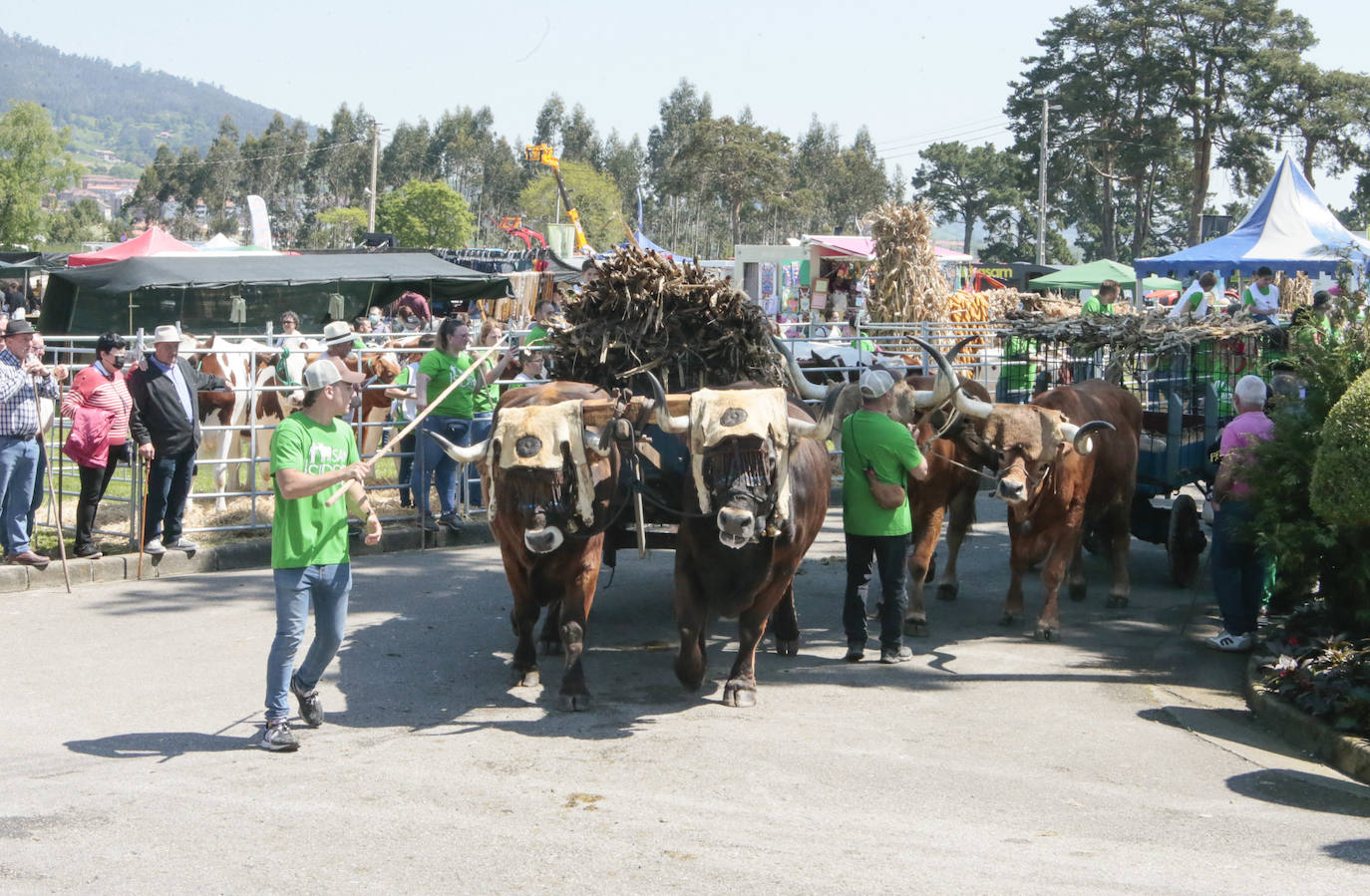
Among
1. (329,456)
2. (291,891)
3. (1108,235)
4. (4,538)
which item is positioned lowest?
(291,891)

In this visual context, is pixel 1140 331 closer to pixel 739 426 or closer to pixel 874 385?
pixel 874 385

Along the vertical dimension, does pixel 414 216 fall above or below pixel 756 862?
above

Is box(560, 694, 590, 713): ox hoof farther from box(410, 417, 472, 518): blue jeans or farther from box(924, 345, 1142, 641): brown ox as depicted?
box(410, 417, 472, 518): blue jeans

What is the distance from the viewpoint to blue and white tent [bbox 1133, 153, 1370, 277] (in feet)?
70.1

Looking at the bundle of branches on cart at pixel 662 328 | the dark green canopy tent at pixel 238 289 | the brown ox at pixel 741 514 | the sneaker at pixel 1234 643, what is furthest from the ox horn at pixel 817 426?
the dark green canopy tent at pixel 238 289

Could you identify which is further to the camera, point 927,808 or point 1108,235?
point 1108,235

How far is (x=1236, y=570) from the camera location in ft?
29.2

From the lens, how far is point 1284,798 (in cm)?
633

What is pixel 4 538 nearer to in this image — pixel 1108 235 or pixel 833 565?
pixel 833 565

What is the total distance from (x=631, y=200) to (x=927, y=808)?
96.2m

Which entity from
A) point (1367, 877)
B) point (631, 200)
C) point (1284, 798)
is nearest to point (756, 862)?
point (1367, 877)

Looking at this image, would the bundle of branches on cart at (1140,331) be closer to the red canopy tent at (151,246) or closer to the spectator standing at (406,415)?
the spectator standing at (406,415)

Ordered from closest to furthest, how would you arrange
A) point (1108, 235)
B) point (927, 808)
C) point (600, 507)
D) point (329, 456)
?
point (927, 808) → point (329, 456) → point (600, 507) → point (1108, 235)

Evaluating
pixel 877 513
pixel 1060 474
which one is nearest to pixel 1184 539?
pixel 1060 474
